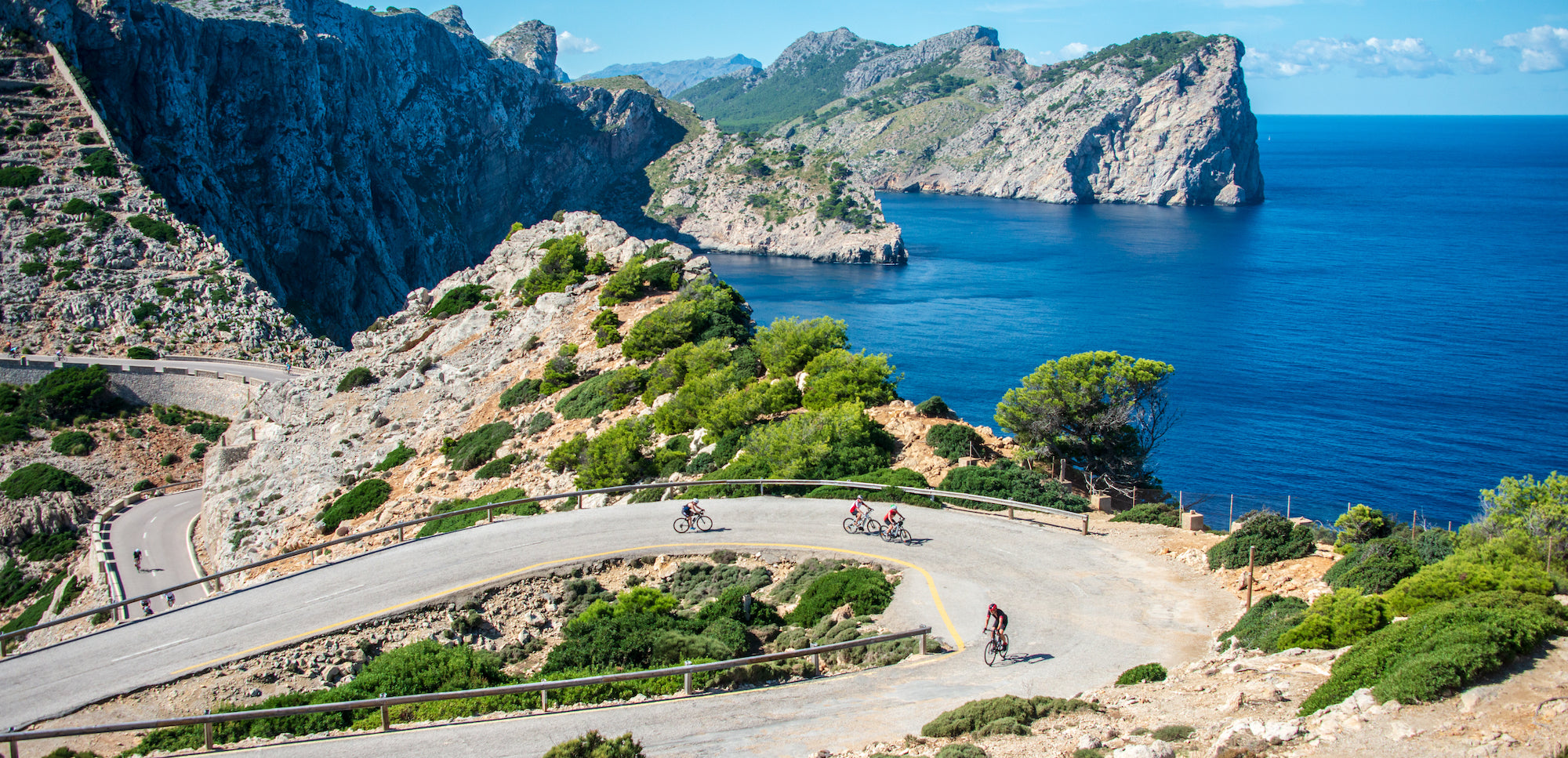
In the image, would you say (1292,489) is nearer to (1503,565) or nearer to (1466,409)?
(1466,409)

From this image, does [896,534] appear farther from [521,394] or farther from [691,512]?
[521,394]

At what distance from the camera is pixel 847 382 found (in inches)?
1524

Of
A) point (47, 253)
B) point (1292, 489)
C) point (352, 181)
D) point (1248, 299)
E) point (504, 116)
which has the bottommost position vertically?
point (1292, 489)

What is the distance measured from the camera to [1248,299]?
12581 centimetres

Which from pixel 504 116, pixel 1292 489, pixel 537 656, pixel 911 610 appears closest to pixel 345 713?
pixel 537 656

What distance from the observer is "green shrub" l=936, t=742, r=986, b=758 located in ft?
48.4

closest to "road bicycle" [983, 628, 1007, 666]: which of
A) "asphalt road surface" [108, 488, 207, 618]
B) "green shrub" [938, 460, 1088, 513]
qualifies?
"green shrub" [938, 460, 1088, 513]

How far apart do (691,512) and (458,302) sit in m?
41.1

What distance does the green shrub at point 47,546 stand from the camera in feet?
181

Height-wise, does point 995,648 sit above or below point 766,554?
above

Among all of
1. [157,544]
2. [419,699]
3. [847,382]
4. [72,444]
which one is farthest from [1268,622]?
[72,444]

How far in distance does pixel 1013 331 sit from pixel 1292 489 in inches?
2020

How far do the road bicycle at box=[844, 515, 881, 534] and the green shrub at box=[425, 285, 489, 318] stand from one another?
138 ft

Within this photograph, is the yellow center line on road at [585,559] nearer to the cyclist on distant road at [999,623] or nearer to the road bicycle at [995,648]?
the road bicycle at [995,648]
